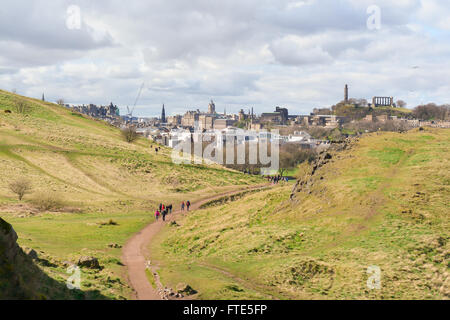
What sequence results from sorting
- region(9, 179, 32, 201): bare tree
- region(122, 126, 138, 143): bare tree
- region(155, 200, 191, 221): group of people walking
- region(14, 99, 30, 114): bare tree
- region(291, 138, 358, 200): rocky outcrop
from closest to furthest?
region(291, 138, 358, 200): rocky outcrop
region(155, 200, 191, 221): group of people walking
region(9, 179, 32, 201): bare tree
region(122, 126, 138, 143): bare tree
region(14, 99, 30, 114): bare tree

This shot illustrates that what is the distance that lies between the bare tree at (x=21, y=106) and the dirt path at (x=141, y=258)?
74.8 m

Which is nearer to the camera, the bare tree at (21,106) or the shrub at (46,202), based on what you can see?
the shrub at (46,202)

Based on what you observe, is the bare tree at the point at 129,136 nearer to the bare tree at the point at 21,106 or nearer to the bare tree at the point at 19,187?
the bare tree at the point at 21,106

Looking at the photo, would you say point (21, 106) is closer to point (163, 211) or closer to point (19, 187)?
point (19, 187)

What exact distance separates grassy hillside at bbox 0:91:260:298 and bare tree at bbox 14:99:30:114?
36.6 feet

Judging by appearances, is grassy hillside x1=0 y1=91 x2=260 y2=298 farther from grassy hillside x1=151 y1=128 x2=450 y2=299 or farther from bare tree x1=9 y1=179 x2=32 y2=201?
grassy hillside x1=151 y1=128 x2=450 y2=299

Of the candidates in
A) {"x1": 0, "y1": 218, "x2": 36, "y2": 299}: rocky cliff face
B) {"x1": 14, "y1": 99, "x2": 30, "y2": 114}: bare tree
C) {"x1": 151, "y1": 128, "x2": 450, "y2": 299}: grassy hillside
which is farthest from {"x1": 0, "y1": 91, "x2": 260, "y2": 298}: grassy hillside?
{"x1": 14, "y1": 99, "x2": 30, "y2": 114}: bare tree

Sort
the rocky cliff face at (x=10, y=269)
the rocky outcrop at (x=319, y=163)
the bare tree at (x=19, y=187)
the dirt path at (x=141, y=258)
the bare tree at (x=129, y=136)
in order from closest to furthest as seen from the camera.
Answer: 1. the rocky cliff face at (x=10, y=269)
2. the dirt path at (x=141, y=258)
3. the rocky outcrop at (x=319, y=163)
4. the bare tree at (x=19, y=187)
5. the bare tree at (x=129, y=136)

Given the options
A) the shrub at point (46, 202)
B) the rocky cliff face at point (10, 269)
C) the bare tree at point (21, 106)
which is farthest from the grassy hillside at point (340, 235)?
the bare tree at point (21, 106)

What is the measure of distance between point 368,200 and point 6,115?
285 ft

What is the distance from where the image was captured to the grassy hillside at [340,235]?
20500 millimetres

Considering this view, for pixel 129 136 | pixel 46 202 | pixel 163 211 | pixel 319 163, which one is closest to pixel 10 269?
pixel 319 163

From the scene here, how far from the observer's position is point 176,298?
19.5 metres

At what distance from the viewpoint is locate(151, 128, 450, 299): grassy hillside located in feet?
67.3
